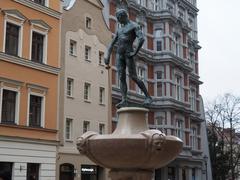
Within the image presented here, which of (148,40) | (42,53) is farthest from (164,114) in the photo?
(42,53)

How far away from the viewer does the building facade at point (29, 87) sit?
94.1 feet

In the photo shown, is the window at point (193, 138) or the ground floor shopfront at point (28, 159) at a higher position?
the window at point (193, 138)

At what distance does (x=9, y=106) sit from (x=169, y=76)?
19919mm

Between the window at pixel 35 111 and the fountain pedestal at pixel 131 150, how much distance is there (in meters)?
19.8

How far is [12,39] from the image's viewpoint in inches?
1184

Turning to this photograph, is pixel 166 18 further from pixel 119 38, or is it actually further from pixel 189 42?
pixel 119 38

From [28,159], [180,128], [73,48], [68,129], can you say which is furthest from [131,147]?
[180,128]

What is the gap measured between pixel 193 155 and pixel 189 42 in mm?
12128

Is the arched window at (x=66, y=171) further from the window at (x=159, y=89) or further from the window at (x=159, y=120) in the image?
the window at (x=159, y=89)

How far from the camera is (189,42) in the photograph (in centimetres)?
5462

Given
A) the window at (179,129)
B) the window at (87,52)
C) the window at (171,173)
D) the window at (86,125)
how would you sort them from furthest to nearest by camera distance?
the window at (179,129)
the window at (171,173)
the window at (87,52)
the window at (86,125)

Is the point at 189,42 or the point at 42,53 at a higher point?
the point at 189,42

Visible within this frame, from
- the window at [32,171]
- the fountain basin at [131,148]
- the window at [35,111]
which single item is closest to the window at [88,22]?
the window at [35,111]

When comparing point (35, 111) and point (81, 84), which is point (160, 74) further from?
point (35, 111)
